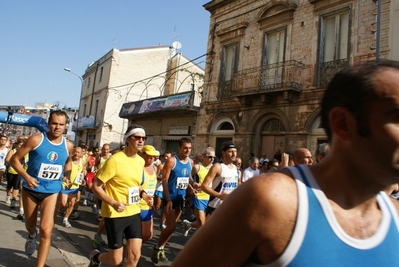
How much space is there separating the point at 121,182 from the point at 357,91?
335cm

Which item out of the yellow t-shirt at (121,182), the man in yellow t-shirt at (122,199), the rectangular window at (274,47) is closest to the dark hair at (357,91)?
the man in yellow t-shirt at (122,199)

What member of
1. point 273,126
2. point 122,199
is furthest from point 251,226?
point 273,126

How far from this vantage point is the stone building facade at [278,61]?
12.5m

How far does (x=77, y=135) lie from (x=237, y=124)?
2699 centimetres

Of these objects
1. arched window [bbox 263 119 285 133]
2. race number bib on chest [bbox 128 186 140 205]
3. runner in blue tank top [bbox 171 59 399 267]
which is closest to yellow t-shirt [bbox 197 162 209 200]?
race number bib on chest [bbox 128 186 140 205]

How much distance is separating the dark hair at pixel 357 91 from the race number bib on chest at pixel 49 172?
4146 millimetres

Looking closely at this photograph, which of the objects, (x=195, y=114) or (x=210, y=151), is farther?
(x=195, y=114)

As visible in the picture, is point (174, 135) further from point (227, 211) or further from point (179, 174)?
point (227, 211)

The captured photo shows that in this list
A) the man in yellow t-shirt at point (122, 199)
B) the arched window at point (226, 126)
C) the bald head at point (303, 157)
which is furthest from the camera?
the arched window at point (226, 126)

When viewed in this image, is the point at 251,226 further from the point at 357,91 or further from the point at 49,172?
the point at 49,172

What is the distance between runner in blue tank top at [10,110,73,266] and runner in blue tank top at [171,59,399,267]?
3.73 metres

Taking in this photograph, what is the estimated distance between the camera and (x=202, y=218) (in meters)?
6.12

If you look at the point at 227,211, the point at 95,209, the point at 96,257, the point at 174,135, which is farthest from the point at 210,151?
the point at 174,135

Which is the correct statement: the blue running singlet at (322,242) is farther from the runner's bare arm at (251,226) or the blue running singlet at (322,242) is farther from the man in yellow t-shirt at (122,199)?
the man in yellow t-shirt at (122,199)
